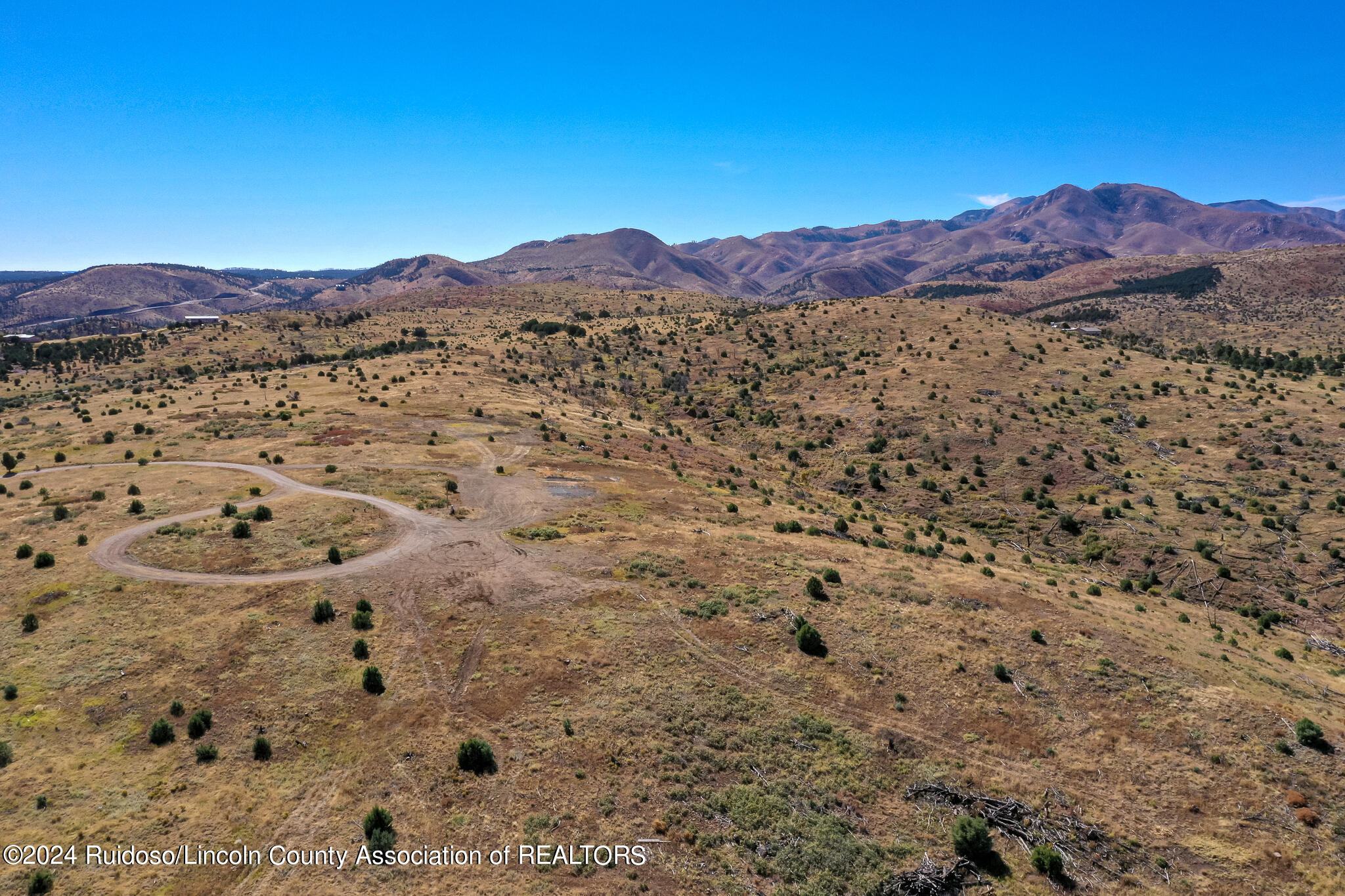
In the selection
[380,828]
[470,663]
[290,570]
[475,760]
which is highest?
[290,570]

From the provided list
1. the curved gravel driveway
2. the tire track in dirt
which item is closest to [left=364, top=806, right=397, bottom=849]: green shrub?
the tire track in dirt

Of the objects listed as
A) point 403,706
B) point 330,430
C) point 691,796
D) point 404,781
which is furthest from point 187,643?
point 330,430

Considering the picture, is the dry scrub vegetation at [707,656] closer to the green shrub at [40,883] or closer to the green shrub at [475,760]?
the green shrub at [475,760]

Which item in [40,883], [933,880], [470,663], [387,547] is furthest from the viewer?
[387,547]

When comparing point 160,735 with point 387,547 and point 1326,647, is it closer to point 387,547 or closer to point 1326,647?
point 387,547

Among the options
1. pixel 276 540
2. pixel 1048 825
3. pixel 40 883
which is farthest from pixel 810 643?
pixel 276 540

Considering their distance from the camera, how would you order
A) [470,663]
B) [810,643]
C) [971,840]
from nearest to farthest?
[971,840]
[470,663]
[810,643]

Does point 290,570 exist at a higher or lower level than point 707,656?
higher
